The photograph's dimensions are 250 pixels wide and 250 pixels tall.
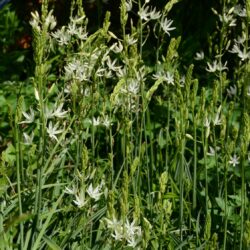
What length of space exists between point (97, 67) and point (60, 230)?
719 mm

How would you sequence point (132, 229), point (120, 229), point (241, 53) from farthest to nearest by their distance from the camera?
point (241, 53)
point (132, 229)
point (120, 229)

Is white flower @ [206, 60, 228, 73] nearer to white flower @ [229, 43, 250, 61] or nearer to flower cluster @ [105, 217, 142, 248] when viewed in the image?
white flower @ [229, 43, 250, 61]

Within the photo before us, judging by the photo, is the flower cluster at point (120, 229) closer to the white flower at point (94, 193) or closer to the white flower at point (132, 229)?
the white flower at point (132, 229)

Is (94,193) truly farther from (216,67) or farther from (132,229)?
(216,67)

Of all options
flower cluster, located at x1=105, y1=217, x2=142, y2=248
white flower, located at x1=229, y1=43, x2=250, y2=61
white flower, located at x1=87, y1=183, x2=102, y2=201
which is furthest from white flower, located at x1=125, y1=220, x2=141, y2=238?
white flower, located at x1=229, y1=43, x2=250, y2=61

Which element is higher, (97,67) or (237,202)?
(97,67)

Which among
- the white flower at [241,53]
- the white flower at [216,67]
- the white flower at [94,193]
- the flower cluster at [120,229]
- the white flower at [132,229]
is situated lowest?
the white flower at [94,193]

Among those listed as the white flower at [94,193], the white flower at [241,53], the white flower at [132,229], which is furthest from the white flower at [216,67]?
the white flower at [132,229]

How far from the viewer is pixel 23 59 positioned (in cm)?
509

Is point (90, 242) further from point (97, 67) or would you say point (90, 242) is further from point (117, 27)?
point (117, 27)

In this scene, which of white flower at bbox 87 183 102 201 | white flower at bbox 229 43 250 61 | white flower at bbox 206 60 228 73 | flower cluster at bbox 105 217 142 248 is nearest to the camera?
flower cluster at bbox 105 217 142 248

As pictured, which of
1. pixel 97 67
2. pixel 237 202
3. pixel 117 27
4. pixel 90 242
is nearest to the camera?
pixel 97 67

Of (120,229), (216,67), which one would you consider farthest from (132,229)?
(216,67)

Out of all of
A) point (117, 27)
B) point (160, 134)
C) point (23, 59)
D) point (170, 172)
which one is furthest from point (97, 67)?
point (117, 27)
